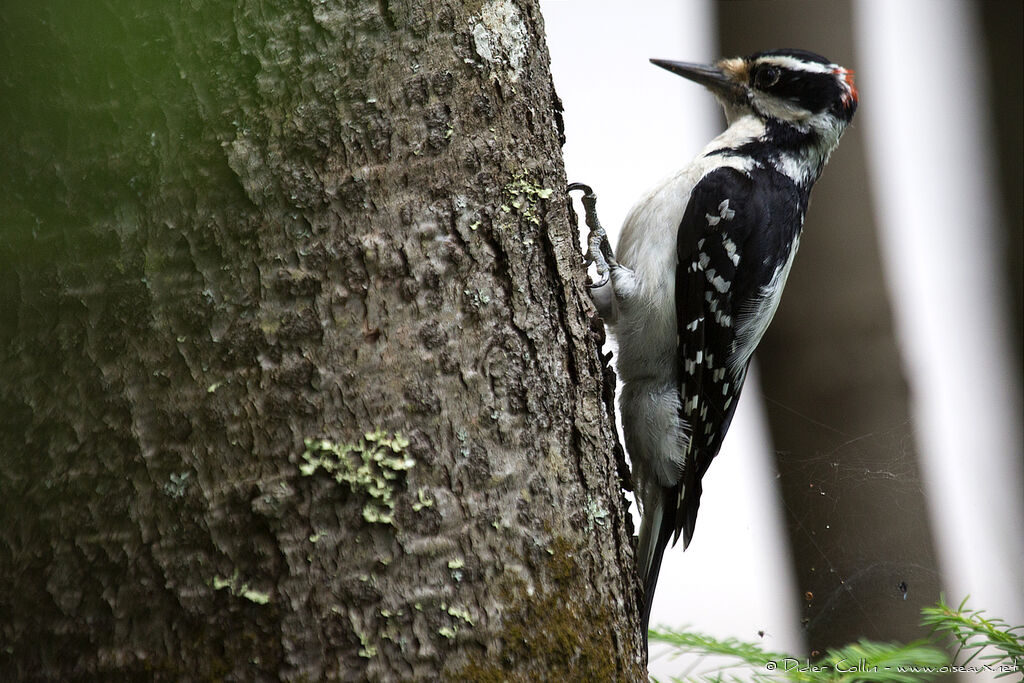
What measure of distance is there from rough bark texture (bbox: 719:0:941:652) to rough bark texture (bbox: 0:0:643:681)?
114 centimetres

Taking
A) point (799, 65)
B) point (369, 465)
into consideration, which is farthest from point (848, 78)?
point (369, 465)

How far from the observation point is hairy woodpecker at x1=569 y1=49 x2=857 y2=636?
2.94m

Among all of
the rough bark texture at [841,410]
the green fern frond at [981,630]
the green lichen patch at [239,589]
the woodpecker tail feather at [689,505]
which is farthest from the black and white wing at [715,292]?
the green lichen patch at [239,589]

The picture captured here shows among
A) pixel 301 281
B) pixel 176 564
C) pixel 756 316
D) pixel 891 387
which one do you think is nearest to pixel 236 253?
pixel 301 281

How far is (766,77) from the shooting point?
10.8ft

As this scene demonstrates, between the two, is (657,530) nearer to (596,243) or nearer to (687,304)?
(687,304)

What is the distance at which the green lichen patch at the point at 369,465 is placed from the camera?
1.48 metres

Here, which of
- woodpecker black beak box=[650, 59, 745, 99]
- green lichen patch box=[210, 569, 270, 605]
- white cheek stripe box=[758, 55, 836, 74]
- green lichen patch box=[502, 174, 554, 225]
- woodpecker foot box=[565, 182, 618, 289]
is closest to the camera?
green lichen patch box=[210, 569, 270, 605]

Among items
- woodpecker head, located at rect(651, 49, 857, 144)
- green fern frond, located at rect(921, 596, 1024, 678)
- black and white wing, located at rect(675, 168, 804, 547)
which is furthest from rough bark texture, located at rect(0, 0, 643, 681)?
woodpecker head, located at rect(651, 49, 857, 144)

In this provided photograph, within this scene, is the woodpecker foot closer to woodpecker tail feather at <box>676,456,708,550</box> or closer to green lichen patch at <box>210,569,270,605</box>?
woodpecker tail feather at <box>676,456,708,550</box>

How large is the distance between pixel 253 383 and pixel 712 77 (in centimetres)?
243

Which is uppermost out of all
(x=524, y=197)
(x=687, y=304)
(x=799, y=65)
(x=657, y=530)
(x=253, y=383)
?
(x=799, y=65)

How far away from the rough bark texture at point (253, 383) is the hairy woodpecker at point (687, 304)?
1316mm

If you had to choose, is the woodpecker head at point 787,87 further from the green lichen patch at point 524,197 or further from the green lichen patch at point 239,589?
the green lichen patch at point 239,589
